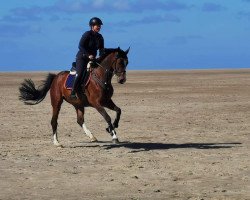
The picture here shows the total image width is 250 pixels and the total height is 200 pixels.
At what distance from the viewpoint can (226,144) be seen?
16.0 metres

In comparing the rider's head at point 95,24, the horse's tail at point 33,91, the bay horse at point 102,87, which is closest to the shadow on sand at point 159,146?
the bay horse at point 102,87

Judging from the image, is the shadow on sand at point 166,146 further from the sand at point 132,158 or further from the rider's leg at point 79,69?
the rider's leg at point 79,69

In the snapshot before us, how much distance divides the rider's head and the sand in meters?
2.73

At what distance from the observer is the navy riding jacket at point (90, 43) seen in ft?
50.0

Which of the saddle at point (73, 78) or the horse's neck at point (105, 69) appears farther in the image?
the saddle at point (73, 78)

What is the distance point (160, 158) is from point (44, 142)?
4.18 meters

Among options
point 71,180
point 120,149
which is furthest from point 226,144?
point 71,180

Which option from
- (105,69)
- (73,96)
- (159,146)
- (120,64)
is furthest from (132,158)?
(73,96)

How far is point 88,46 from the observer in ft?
50.6

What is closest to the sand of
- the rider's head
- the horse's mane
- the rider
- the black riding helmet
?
the rider

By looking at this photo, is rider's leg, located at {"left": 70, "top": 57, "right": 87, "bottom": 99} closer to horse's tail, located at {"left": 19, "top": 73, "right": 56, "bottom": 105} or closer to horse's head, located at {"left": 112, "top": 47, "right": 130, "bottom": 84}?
→ horse's head, located at {"left": 112, "top": 47, "right": 130, "bottom": 84}

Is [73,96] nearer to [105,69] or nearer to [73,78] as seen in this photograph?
[73,78]

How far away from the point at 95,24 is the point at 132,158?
129 inches

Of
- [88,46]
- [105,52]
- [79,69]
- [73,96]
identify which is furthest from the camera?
[73,96]
